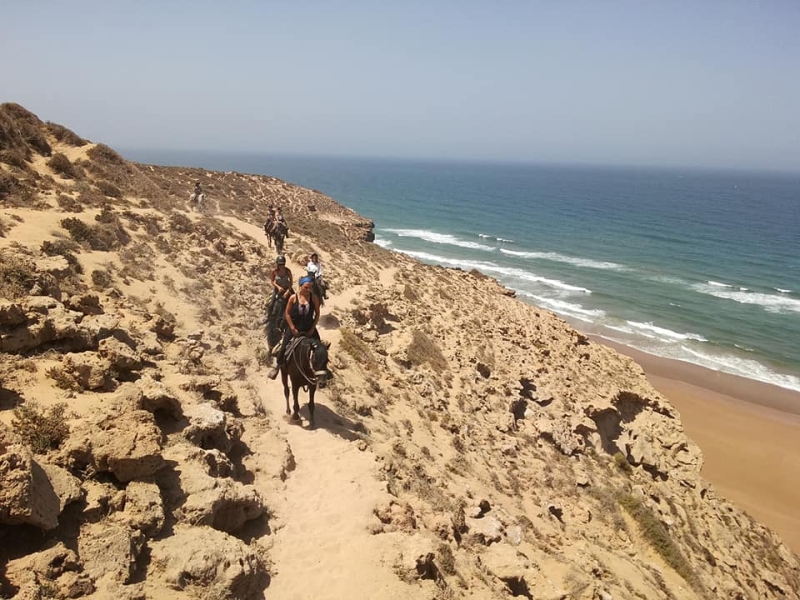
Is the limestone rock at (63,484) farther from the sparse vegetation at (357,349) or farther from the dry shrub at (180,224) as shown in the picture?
the dry shrub at (180,224)

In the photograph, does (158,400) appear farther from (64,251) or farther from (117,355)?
(64,251)

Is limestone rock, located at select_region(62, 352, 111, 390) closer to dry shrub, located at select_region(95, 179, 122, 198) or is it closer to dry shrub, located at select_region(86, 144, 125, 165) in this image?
dry shrub, located at select_region(95, 179, 122, 198)

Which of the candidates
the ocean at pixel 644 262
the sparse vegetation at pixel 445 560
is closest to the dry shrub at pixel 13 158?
the sparse vegetation at pixel 445 560

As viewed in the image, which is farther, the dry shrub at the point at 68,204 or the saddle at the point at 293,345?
the dry shrub at the point at 68,204

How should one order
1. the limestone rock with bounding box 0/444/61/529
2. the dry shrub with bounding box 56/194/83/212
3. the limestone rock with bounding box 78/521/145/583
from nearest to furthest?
the limestone rock with bounding box 0/444/61/529 → the limestone rock with bounding box 78/521/145/583 → the dry shrub with bounding box 56/194/83/212

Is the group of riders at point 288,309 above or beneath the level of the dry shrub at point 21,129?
beneath

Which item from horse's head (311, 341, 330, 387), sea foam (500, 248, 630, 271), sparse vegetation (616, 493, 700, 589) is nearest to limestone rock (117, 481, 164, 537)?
horse's head (311, 341, 330, 387)

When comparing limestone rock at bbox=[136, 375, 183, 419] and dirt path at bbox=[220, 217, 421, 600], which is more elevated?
limestone rock at bbox=[136, 375, 183, 419]

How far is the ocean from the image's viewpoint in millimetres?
32812

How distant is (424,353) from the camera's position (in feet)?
53.3

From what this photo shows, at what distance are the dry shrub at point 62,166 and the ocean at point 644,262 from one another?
100 ft

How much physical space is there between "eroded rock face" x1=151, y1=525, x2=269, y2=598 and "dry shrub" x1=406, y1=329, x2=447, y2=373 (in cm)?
1086

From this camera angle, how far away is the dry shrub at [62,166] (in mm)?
17506

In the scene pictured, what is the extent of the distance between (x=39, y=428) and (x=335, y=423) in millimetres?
5230
